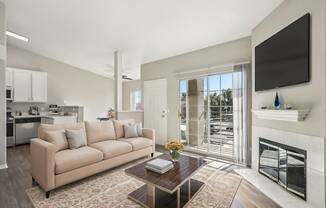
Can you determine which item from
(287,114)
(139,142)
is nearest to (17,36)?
(139,142)

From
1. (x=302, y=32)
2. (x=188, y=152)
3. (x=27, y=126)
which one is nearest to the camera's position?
(x=302, y=32)

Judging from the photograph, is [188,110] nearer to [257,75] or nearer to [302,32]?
[257,75]

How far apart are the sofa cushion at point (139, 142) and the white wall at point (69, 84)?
4.54 metres

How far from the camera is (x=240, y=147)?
3498 mm

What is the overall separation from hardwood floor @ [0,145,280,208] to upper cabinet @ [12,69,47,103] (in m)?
2.88

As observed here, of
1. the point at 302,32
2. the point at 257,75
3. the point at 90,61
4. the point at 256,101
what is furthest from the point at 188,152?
the point at 90,61

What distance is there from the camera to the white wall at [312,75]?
74.7 inches

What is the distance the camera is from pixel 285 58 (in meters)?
2.43

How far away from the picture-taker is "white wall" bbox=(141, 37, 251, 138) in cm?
365

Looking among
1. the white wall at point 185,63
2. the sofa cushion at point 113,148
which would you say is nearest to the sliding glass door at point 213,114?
the white wall at point 185,63

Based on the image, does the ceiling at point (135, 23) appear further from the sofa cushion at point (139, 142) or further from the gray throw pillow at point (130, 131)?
the sofa cushion at point (139, 142)

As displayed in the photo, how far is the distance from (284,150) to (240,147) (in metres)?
1.06

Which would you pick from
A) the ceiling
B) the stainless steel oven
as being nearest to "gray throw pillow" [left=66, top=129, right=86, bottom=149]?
the ceiling

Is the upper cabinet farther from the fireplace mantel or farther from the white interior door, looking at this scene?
the fireplace mantel
